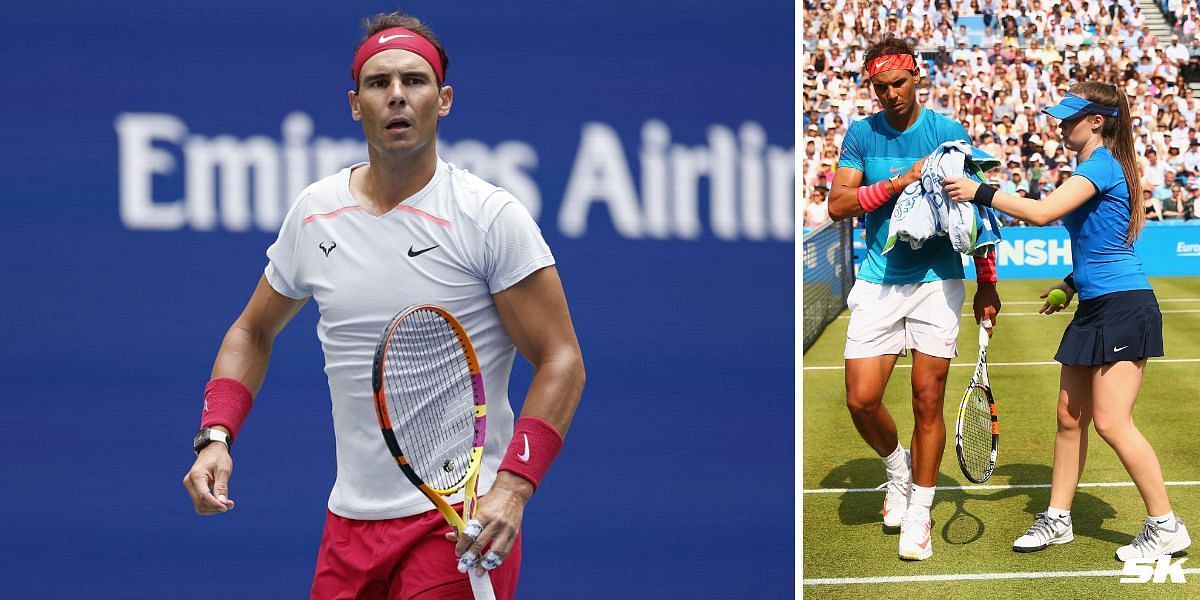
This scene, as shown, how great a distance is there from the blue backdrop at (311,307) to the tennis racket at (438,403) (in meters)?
1.25

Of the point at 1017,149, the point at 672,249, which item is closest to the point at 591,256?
the point at 672,249

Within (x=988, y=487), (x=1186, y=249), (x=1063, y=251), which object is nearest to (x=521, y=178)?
(x=988, y=487)

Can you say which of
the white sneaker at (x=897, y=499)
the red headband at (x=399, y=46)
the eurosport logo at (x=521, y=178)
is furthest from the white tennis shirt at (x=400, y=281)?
the white sneaker at (x=897, y=499)

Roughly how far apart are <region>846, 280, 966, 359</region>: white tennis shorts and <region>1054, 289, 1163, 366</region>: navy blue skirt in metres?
0.44

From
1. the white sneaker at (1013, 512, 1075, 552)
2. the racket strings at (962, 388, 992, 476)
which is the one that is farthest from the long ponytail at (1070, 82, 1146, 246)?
the white sneaker at (1013, 512, 1075, 552)

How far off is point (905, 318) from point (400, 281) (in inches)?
111

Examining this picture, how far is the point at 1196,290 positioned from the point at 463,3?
14.0 m

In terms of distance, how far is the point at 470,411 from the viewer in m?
2.58

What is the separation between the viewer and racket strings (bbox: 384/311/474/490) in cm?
246

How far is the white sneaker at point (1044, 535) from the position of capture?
4883 mm

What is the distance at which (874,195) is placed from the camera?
4.72 metres

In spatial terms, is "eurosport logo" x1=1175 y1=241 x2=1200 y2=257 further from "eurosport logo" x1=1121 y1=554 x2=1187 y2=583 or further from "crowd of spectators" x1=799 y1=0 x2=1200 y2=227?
"eurosport logo" x1=1121 y1=554 x2=1187 y2=583

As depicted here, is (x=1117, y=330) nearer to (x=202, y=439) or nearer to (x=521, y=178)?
(x=521, y=178)

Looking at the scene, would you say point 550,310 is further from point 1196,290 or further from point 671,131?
point 1196,290
